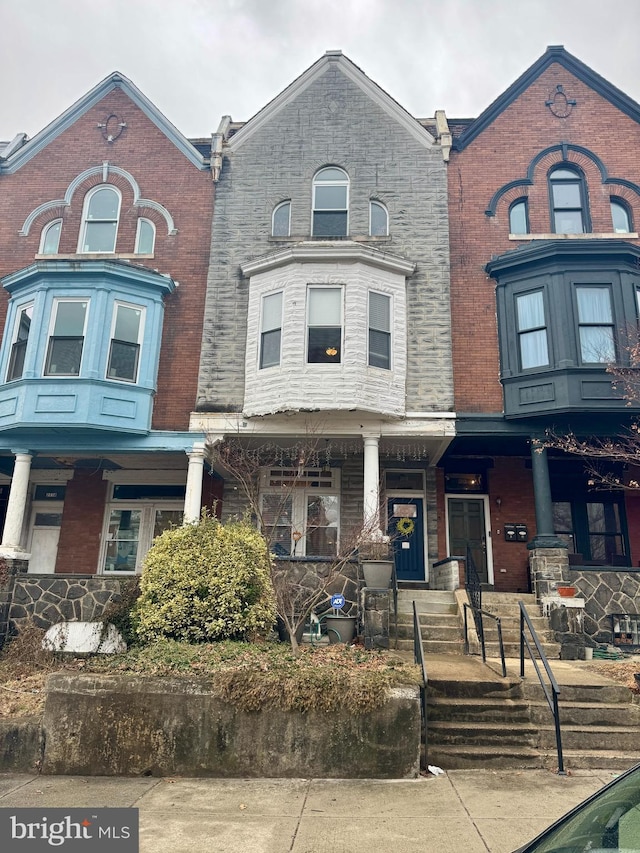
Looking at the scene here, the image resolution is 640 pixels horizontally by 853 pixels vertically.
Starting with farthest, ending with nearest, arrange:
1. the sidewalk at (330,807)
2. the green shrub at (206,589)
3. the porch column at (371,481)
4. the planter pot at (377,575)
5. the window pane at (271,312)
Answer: the window pane at (271,312)
the porch column at (371,481)
the planter pot at (377,575)
the green shrub at (206,589)
the sidewalk at (330,807)

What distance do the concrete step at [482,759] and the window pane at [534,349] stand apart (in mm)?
8487

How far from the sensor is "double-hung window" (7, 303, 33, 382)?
13.7 metres

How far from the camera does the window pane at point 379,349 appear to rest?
13.4 metres

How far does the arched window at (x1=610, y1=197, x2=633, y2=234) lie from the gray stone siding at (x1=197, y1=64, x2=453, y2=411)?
13.5 feet

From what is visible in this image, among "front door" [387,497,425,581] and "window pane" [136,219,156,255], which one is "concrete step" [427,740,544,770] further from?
"window pane" [136,219,156,255]

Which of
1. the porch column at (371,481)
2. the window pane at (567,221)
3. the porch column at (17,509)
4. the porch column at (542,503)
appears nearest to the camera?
the porch column at (542,503)

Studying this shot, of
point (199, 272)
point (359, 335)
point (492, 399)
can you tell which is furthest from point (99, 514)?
point (492, 399)

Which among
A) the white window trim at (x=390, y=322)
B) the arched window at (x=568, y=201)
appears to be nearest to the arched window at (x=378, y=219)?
the white window trim at (x=390, y=322)

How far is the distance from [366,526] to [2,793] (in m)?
6.41

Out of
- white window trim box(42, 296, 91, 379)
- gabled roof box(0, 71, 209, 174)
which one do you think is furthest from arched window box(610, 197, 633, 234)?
white window trim box(42, 296, 91, 379)

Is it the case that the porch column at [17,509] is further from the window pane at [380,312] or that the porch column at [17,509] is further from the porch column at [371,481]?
the window pane at [380,312]

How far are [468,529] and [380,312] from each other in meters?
5.75

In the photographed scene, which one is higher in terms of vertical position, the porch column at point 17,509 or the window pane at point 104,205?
the window pane at point 104,205

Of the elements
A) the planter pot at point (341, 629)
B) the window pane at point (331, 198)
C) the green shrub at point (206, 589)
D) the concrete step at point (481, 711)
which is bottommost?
the concrete step at point (481, 711)
